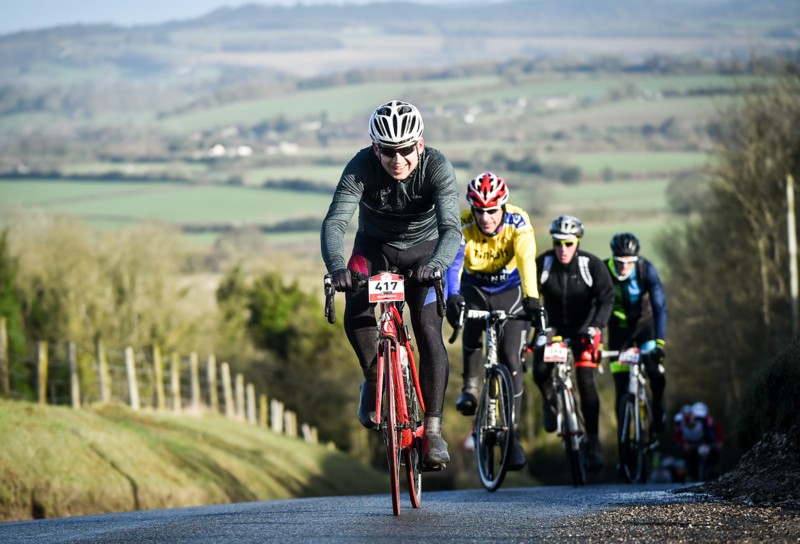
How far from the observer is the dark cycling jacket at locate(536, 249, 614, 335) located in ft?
47.3

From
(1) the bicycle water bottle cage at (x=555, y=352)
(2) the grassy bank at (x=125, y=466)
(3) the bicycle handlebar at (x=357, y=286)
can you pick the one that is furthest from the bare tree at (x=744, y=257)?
(3) the bicycle handlebar at (x=357, y=286)

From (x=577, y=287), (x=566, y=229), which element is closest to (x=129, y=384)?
(x=577, y=287)

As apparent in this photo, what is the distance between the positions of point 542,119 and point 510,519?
149 metres

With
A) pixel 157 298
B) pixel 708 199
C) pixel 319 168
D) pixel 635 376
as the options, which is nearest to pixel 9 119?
pixel 319 168

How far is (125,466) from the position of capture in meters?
19.8

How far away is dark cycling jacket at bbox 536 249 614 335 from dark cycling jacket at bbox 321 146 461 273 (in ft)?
16.6

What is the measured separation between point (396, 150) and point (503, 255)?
3.99 meters

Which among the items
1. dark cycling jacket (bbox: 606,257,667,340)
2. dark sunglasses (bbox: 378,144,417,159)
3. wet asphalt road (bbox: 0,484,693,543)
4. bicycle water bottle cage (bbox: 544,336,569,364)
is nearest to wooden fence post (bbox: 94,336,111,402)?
dark cycling jacket (bbox: 606,257,667,340)

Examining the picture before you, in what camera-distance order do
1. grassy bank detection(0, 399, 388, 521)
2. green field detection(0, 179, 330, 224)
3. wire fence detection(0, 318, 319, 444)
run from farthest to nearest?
green field detection(0, 179, 330, 224) → wire fence detection(0, 318, 319, 444) → grassy bank detection(0, 399, 388, 521)

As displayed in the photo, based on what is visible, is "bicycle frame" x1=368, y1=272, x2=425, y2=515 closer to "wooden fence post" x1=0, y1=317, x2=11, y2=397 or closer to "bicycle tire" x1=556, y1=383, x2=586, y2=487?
"bicycle tire" x1=556, y1=383, x2=586, y2=487

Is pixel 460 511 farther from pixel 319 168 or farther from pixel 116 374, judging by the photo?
pixel 319 168

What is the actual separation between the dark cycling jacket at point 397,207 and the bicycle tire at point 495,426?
119 inches

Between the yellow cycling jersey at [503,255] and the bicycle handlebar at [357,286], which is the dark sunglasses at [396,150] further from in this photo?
the yellow cycling jersey at [503,255]

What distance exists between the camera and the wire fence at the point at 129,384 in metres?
26.0
